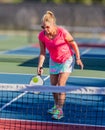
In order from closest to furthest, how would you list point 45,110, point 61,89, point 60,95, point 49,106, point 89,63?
point 61,89 < point 60,95 < point 45,110 < point 49,106 < point 89,63

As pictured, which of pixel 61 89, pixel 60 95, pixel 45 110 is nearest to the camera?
pixel 61 89

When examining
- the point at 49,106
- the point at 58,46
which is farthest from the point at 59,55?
the point at 49,106

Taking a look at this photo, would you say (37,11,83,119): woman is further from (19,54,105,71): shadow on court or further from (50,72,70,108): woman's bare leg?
(19,54,105,71): shadow on court

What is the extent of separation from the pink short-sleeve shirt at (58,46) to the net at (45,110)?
2.42ft

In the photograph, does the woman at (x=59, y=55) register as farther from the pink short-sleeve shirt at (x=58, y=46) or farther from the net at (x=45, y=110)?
the net at (x=45, y=110)

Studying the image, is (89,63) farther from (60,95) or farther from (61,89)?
(61,89)

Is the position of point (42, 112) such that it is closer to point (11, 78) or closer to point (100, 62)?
point (11, 78)

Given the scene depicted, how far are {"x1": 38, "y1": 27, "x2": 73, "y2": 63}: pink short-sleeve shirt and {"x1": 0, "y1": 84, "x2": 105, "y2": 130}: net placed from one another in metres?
0.74

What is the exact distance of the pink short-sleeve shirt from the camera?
25.0 ft

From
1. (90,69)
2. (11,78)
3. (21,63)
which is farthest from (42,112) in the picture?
(21,63)

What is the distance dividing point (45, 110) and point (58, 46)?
1.26m

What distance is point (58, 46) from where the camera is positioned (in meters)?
7.69

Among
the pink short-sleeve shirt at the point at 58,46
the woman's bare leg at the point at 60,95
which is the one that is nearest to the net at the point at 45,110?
the woman's bare leg at the point at 60,95

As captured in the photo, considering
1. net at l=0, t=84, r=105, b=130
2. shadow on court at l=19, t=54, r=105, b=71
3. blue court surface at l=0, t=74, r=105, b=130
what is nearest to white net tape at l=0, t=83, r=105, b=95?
net at l=0, t=84, r=105, b=130
